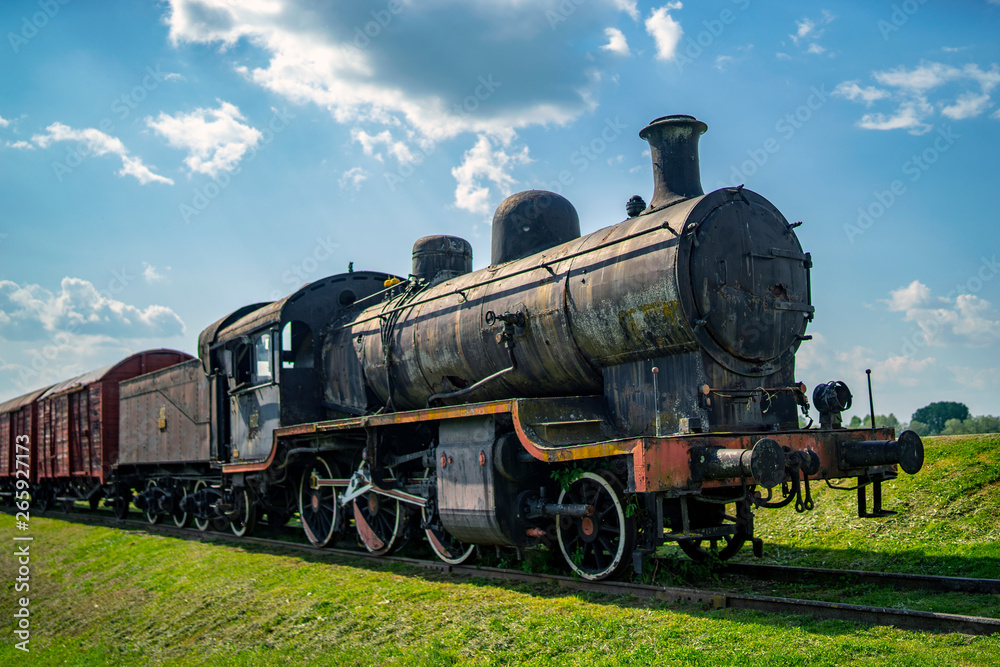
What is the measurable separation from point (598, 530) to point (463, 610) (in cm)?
142

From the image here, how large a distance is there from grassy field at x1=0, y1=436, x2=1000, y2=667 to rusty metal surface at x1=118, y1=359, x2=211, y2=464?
2.04 m

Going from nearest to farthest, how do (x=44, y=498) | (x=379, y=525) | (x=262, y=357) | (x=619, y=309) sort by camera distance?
(x=619, y=309) → (x=379, y=525) → (x=262, y=357) → (x=44, y=498)

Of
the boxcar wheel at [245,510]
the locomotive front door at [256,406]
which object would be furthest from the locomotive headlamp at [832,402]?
the boxcar wheel at [245,510]

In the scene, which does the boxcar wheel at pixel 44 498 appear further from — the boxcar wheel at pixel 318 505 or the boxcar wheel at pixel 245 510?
the boxcar wheel at pixel 318 505

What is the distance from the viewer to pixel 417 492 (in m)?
9.15

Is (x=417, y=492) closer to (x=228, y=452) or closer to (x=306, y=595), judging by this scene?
(x=306, y=595)

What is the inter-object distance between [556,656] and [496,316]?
12.4 ft

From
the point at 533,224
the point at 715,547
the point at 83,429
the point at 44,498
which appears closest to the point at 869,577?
the point at 715,547

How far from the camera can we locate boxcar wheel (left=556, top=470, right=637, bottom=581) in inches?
265

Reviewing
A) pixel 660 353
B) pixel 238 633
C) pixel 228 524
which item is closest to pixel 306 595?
pixel 238 633

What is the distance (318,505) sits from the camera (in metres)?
11.0

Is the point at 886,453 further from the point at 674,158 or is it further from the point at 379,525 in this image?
the point at 379,525

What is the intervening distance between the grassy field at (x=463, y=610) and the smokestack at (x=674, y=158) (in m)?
3.62

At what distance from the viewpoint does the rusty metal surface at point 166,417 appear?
44.3 feet
